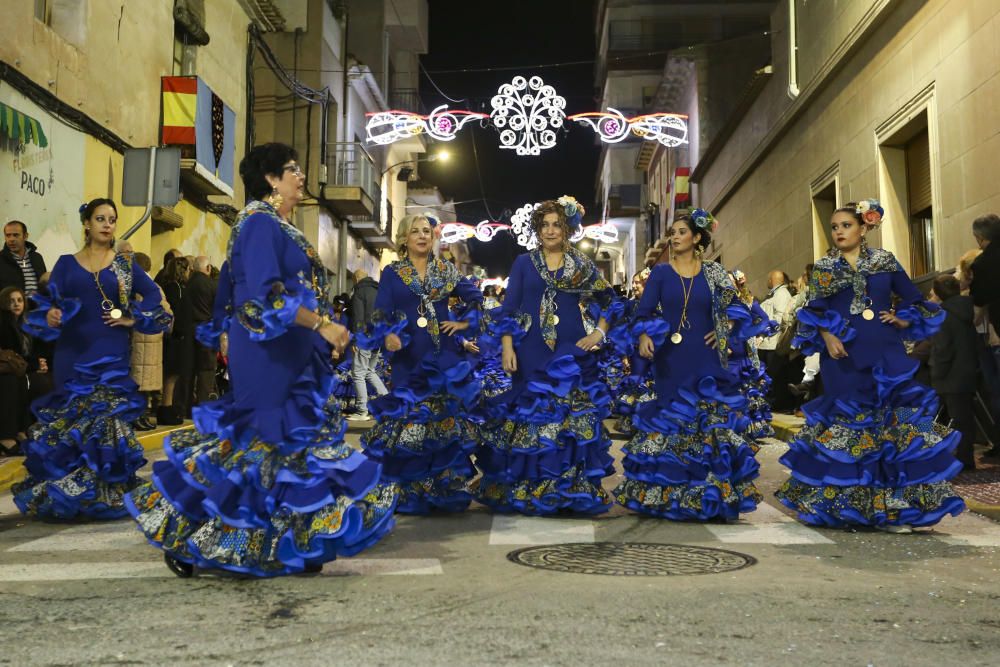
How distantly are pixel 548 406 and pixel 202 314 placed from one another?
7321 mm

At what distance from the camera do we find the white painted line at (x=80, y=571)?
4906mm

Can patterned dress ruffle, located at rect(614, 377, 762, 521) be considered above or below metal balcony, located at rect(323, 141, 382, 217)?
below

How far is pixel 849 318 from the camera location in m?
6.86

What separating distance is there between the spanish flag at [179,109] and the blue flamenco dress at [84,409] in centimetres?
1112

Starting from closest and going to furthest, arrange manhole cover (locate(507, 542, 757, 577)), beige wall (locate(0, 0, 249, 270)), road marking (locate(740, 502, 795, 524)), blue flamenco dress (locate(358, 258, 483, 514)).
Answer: manhole cover (locate(507, 542, 757, 577)) < road marking (locate(740, 502, 795, 524)) < blue flamenco dress (locate(358, 258, 483, 514)) < beige wall (locate(0, 0, 249, 270))

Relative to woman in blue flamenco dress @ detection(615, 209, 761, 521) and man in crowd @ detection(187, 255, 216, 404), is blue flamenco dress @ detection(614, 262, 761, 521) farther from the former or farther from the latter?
man in crowd @ detection(187, 255, 216, 404)

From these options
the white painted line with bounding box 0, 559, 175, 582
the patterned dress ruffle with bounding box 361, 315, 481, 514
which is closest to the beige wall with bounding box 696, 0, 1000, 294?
the patterned dress ruffle with bounding box 361, 315, 481, 514

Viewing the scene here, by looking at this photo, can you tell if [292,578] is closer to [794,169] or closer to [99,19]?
[99,19]

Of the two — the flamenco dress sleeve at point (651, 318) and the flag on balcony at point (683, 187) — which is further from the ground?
the flag on balcony at point (683, 187)

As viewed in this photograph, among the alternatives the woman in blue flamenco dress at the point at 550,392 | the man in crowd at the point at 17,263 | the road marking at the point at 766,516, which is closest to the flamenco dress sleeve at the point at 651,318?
the woman in blue flamenco dress at the point at 550,392

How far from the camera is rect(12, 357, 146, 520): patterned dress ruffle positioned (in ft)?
22.4

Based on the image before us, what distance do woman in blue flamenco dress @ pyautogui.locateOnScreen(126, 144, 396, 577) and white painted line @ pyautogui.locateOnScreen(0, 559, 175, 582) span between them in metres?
0.26

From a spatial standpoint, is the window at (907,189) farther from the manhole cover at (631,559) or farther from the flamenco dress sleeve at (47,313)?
the flamenco dress sleeve at (47,313)

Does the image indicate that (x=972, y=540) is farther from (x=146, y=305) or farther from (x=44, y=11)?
(x=44, y=11)
